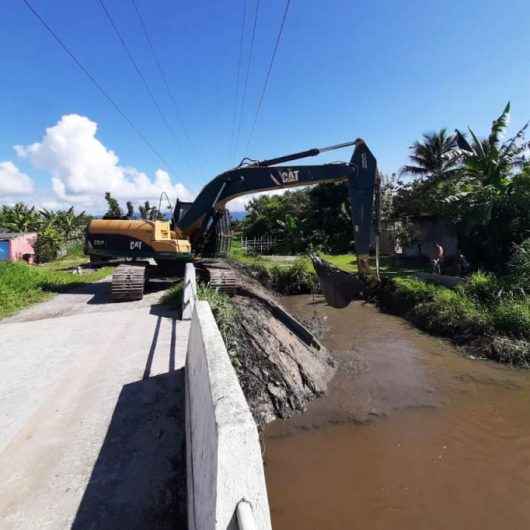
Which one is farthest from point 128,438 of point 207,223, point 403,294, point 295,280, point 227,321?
point 295,280

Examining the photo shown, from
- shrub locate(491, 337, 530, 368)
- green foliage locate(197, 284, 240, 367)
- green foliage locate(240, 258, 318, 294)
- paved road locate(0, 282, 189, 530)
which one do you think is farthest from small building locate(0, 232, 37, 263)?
shrub locate(491, 337, 530, 368)

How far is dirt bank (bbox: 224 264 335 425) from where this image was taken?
17.4 ft

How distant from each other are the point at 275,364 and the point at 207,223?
5.82 meters

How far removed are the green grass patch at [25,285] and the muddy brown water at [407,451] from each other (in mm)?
7348

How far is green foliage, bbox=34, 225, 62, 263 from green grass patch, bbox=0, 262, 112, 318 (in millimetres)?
15524

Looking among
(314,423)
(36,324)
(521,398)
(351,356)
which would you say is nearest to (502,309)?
(521,398)

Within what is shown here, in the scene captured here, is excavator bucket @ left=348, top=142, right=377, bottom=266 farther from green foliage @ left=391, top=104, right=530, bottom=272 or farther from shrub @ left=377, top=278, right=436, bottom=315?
green foliage @ left=391, top=104, right=530, bottom=272

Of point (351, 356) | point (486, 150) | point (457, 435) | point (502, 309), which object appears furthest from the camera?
point (486, 150)

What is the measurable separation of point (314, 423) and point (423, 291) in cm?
713

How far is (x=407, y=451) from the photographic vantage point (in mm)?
4812

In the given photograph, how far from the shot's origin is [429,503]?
3939 mm

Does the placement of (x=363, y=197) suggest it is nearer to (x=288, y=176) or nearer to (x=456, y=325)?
(x=288, y=176)

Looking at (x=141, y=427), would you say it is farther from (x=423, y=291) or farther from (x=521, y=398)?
(x=423, y=291)

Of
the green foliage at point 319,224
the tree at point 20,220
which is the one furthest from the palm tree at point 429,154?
the tree at point 20,220
